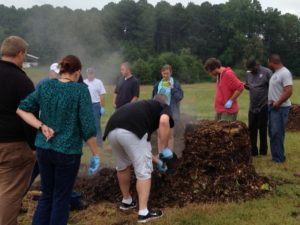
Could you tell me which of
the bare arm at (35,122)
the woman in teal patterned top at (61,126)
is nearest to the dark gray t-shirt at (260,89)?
the woman in teal patterned top at (61,126)

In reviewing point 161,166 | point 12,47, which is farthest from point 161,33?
point 12,47

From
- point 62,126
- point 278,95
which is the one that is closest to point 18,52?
point 62,126

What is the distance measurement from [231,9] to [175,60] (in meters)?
39.0

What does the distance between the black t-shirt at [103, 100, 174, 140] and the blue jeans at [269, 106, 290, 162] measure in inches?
131

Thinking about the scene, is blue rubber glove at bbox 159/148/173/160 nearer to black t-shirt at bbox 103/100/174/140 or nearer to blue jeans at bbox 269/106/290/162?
black t-shirt at bbox 103/100/174/140

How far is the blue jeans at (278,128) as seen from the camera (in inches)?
287

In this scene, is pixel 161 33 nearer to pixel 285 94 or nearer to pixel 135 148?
pixel 285 94

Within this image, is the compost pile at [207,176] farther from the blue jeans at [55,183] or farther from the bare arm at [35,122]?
the bare arm at [35,122]

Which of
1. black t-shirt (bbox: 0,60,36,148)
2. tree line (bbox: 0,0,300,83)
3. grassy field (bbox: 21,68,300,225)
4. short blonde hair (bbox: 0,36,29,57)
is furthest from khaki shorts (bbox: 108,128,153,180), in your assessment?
tree line (bbox: 0,0,300,83)

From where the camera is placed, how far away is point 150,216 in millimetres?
4578

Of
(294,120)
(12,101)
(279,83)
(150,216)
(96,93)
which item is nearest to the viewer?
(12,101)

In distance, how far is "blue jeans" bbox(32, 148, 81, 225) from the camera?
12.0ft

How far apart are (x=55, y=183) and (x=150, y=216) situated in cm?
128

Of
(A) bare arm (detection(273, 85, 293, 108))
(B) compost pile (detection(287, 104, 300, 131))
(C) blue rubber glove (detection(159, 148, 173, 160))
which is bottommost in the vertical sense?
(B) compost pile (detection(287, 104, 300, 131))
